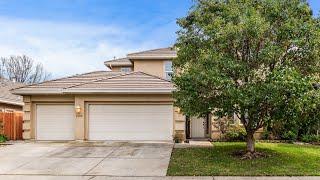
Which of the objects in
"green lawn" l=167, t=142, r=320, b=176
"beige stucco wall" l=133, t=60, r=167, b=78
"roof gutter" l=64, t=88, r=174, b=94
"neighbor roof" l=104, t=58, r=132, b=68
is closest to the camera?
"green lawn" l=167, t=142, r=320, b=176

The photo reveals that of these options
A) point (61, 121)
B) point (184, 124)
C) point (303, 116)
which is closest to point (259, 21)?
point (303, 116)

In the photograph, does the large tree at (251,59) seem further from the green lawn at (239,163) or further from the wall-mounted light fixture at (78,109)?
the wall-mounted light fixture at (78,109)

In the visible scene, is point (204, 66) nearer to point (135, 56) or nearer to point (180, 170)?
point (180, 170)

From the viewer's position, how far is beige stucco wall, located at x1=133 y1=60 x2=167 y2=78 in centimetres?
2775

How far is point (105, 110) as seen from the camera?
74.9 feet

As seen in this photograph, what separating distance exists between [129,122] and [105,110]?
4.52ft

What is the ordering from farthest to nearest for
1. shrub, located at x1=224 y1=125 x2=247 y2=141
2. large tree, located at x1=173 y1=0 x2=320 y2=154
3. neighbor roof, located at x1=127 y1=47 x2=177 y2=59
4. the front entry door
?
neighbor roof, located at x1=127 y1=47 x2=177 y2=59 < the front entry door < shrub, located at x1=224 y1=125 x2=247 y2=141 < large tree, located at x1=173 y1=0 x2=320 y2=154

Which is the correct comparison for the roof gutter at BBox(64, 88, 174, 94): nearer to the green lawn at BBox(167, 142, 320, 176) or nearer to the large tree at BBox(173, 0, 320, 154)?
the green lawn at BBox(167, 142, 320, 176)

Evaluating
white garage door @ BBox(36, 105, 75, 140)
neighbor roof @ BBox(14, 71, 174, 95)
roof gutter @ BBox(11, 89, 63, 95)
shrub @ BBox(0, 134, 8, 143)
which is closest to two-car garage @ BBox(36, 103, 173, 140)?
neighbor roof @ BBox(14, 71, 174, 95)

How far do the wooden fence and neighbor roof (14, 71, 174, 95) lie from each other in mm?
1758

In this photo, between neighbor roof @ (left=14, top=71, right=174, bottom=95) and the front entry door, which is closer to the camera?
neighbor roof @ (left=14, top=71, right=174, bottom=95)

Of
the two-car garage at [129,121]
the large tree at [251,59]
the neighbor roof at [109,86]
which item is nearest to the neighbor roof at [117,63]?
the neighbor roof at [109,86]

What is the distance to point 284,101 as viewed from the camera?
46.3 ft

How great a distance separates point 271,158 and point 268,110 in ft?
6.26
